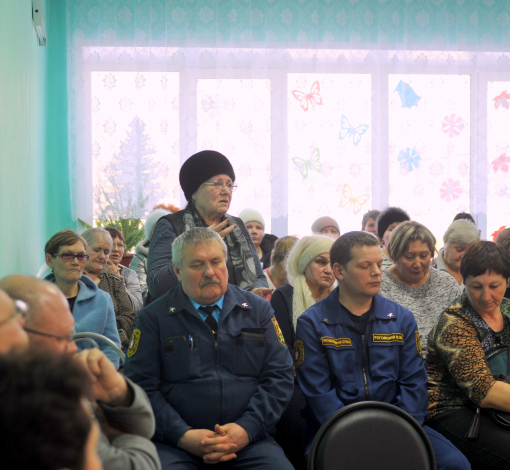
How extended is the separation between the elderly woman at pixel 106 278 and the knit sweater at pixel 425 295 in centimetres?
155

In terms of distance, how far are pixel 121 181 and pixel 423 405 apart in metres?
4.15

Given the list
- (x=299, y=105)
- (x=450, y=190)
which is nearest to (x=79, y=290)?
(x=299, y=105)

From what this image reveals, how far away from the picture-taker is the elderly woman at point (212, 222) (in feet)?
8.14

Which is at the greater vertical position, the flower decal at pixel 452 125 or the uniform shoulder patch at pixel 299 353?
the flower decal at pixel 452 125

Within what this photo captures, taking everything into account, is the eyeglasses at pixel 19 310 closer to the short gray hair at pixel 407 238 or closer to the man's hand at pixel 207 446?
the man's hand at pixel 207 446

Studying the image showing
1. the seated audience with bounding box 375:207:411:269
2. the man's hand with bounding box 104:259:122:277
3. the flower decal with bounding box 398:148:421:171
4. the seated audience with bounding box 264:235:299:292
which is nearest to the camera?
the seated audience with bounding box 264:235:299:292

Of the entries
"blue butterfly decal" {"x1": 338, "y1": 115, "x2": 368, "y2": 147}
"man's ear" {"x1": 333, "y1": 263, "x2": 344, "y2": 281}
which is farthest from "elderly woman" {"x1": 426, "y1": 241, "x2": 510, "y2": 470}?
"blue butterfly decal" {"x1": 338, "y1": 115, "x2": 368, "y2": 147}

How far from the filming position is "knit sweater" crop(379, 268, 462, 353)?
9.07 ft

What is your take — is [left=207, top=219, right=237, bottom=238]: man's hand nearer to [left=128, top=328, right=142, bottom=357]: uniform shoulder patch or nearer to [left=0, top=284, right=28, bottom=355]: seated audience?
[left=128, top=328, right=142, bottom=357]: uniform shoulder patch

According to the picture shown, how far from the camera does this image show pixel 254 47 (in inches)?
225

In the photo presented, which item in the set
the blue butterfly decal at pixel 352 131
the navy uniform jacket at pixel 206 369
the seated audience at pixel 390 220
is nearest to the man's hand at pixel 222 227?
the navy uniform jacket at pixel 206 369

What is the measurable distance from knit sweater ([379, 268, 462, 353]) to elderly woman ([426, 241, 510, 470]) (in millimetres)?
486

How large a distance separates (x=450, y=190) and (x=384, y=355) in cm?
433

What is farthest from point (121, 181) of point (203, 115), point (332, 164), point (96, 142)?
point (332, 164)
